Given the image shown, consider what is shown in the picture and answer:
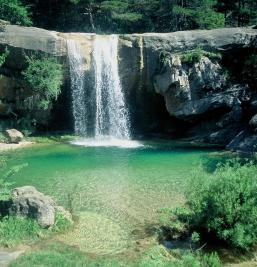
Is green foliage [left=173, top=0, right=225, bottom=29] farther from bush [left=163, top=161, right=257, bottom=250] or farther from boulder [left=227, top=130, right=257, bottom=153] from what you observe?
bush [left=163, top=161, right=257, bottom=250]

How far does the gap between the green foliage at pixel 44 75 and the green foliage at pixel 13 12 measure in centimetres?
953

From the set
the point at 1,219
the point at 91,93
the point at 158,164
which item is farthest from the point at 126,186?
the point at 91,93

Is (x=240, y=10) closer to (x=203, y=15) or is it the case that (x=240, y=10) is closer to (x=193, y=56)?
(x=203, y=15)

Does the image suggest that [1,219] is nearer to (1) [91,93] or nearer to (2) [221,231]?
(2) [221,231]

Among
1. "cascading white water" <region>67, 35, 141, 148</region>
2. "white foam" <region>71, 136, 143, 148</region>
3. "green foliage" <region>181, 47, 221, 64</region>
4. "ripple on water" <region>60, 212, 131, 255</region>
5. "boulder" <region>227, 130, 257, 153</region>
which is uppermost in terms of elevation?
"green foliage" <region>181, 47, 221, 64</region>

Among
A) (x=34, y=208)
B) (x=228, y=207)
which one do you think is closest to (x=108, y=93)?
(x=34, y=208)

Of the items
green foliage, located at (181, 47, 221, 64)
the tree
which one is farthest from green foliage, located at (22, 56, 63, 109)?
the tree

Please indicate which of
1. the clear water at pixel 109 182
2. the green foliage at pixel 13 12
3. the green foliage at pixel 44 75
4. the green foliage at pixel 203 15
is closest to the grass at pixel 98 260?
the clear water at pixel 109 182

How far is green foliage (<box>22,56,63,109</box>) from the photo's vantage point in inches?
997

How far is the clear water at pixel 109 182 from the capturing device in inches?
443

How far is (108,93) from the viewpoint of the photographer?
90.2 ft

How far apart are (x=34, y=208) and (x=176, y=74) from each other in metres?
15.9

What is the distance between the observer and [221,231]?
9945 millimetres

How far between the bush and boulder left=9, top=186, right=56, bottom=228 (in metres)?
3.32
